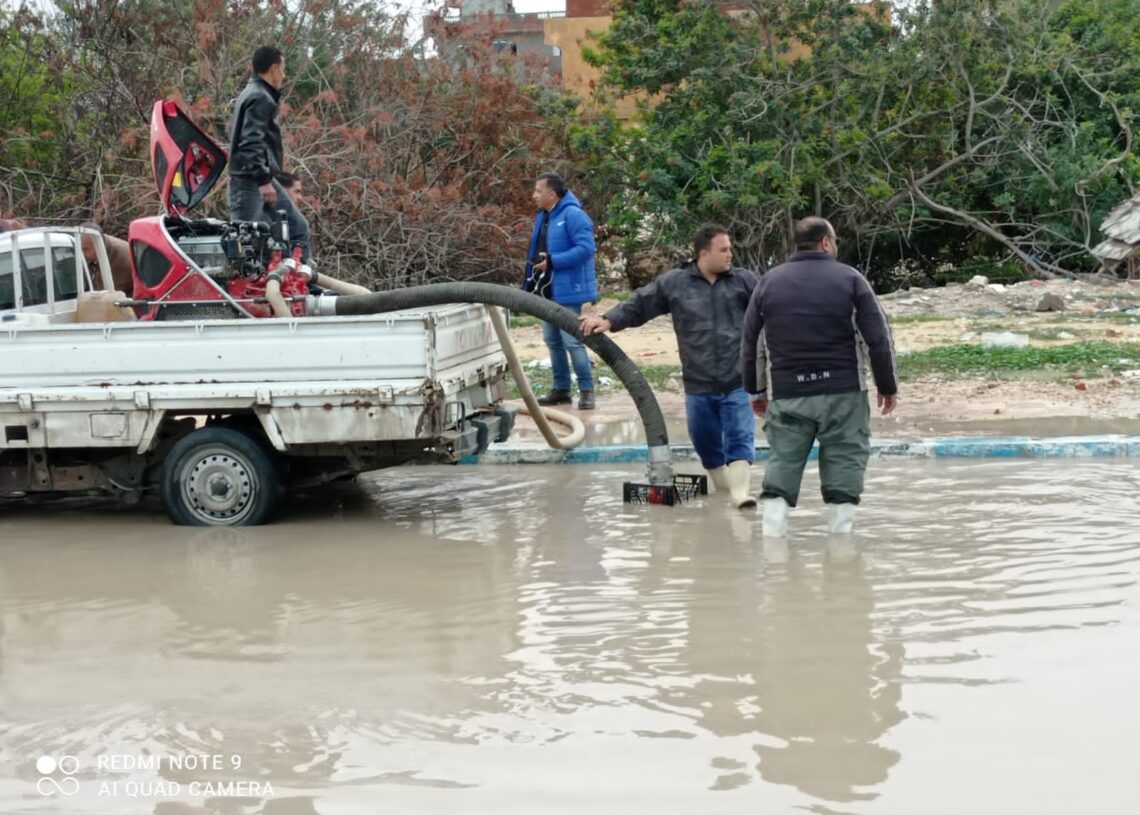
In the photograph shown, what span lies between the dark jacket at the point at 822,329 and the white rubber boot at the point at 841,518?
2.04 ft

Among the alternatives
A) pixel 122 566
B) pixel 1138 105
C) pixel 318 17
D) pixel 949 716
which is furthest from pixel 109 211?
pixel 949 716

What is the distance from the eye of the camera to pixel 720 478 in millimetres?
9312

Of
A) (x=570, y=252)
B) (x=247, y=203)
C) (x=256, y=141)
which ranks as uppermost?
(x=256, y=141)

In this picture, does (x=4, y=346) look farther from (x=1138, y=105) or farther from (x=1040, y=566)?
(x=1138, y=105)

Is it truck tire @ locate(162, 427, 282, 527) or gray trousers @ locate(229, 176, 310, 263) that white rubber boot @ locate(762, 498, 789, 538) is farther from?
gray trousers @ locate(229, 176, 310, 263)

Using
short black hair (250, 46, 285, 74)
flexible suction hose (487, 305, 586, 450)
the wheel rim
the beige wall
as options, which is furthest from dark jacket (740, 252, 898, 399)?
the beige wall

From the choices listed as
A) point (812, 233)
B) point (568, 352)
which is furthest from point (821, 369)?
point (568, 352)

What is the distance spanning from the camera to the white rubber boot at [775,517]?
25.5 ft

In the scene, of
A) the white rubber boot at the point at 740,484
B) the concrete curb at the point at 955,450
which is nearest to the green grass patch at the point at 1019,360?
the concrete curb at the point at 955,450

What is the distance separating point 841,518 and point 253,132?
14.7 feet

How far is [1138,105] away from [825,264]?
1439 cm

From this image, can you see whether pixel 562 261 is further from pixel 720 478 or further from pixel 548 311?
pixel 720 478

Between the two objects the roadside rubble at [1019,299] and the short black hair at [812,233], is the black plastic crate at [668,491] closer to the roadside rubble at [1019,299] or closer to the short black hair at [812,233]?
the short black hair at [812,233]

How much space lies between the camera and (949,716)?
506 cm
